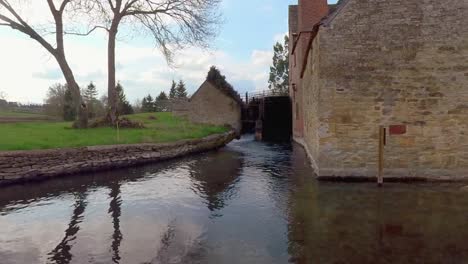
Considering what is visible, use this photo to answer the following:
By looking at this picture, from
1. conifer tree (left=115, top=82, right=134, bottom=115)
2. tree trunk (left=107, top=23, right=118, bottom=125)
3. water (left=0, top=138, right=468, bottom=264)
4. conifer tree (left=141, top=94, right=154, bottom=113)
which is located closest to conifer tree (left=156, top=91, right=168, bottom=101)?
A: conifer tree (left=141, top=94, right=154, bottom=113)

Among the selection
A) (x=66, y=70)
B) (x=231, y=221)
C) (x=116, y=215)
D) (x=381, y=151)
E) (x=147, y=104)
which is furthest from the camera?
(x=147, y=104)

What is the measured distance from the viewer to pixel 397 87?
35.2ft

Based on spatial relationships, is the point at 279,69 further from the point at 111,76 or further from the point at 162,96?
the point at 111,76

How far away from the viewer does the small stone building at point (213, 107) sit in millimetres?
33281

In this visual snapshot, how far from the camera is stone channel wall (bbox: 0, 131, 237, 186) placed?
11.7 meters

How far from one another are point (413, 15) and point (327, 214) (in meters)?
6.39

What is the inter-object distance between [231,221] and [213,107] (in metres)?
26.0

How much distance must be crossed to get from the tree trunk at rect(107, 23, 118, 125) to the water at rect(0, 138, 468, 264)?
9.28 meters

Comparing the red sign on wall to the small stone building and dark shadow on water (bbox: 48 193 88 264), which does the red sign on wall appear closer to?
dark shadow on water (bbox: 48 193 88 264)

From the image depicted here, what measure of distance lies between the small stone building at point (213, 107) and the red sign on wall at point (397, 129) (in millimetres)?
22901

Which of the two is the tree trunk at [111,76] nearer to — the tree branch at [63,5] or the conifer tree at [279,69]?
the tree branch at [63,5]

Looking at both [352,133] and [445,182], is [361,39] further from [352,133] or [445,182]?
[445,182]

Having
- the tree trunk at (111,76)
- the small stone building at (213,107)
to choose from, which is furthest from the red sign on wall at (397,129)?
the small stone building at (213,107)

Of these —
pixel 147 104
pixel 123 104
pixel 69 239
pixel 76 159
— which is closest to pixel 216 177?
pixel 76 159
